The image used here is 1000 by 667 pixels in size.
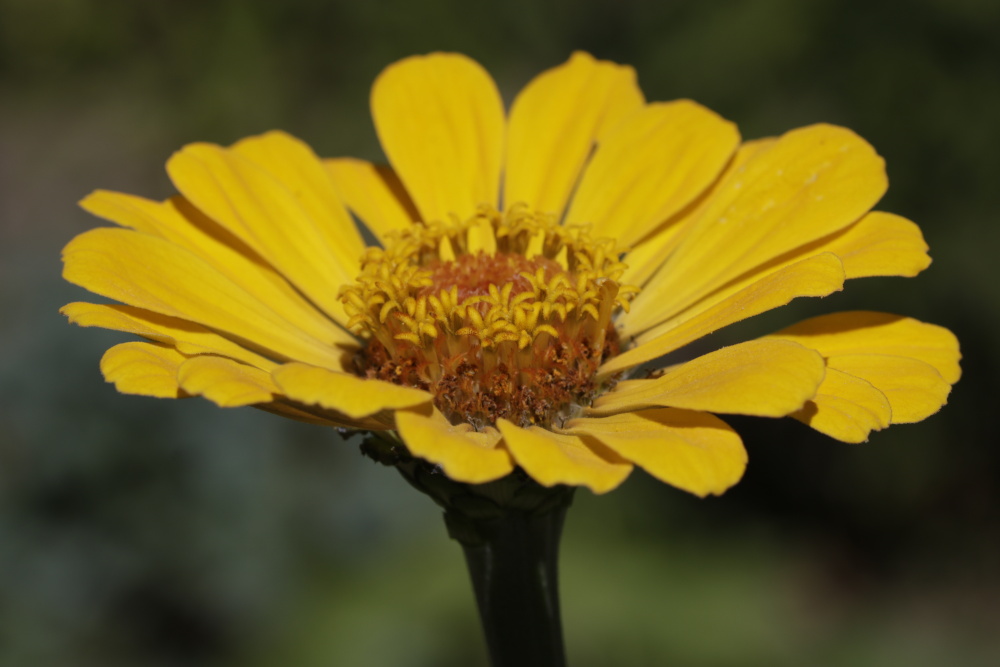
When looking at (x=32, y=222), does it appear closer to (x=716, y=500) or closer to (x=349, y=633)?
(x=349, y=633)

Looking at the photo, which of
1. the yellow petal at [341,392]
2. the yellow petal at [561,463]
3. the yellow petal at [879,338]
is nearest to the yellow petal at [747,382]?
the yellow petal at [561,463]

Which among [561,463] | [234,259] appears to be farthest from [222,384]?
[234,259]

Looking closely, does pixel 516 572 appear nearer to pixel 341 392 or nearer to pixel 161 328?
pixel 341 392

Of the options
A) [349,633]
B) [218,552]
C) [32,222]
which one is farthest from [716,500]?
[32,222]

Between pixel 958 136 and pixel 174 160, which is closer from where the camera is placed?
pixel 174 160

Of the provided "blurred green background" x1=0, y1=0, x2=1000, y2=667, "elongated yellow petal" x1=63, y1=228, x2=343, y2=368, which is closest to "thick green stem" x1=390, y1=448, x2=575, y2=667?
"elongated yellow petal" x1=63, y1=228, x2=343, y2=368

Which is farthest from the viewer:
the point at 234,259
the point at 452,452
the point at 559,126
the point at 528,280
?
the point at 559,126

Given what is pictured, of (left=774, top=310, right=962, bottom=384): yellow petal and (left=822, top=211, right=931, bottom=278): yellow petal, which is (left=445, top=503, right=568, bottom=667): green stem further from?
(left=822, top=211, right=931, bottom=278): yellow petal
